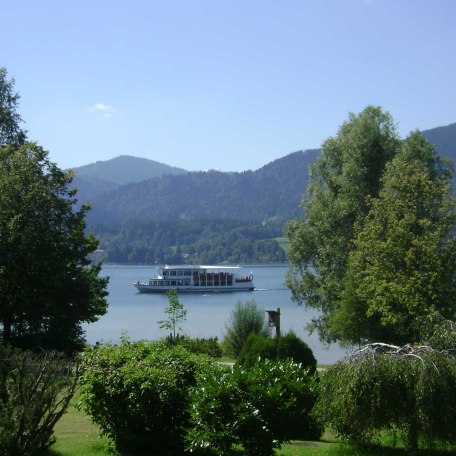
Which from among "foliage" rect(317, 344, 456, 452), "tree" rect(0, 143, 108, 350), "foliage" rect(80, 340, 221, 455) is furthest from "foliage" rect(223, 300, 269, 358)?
"foliage" rect(317, 344, 456, 452)

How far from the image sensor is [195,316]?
6550 centimetres

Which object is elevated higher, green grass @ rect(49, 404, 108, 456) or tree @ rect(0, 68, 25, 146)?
tree @ rect(0, 68, 25, 146)

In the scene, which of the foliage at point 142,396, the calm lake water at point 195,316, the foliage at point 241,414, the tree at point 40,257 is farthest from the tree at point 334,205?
the foliage at point 241,414

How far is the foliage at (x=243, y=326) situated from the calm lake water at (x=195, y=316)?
5.03 meters

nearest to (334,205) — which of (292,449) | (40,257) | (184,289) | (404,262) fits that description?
(404,262)

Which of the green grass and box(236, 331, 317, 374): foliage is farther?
box(236, 331, 317, 374): foliage

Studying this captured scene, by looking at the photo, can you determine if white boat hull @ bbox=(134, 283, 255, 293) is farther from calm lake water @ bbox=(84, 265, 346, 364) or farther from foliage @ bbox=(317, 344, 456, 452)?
foliage @ bbox=(317, 344, 456, 452)

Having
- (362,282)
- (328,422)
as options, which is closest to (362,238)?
(362,282)

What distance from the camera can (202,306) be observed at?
78562 mm

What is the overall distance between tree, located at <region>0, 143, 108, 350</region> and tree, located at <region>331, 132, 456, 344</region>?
9954 millimetres

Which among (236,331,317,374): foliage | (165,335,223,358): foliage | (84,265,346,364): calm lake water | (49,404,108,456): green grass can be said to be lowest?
(84,265,346,364): calm lake water

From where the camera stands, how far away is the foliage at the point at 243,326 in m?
30.3

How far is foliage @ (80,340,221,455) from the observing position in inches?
408

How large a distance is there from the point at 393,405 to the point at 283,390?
1.68m
